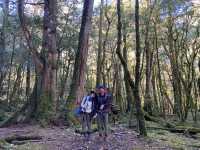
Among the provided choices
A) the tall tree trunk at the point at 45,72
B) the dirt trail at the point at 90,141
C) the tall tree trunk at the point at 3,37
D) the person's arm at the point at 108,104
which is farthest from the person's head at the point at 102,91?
the tall tree trunk at the point at 3,37

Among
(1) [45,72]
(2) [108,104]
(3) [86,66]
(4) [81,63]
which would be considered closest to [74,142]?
(2) [108,104]

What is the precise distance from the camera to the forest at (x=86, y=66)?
1418 centimetres

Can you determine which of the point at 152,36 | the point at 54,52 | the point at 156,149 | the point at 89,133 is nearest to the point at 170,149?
the point at 156,149

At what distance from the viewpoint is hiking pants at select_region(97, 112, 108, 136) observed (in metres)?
12.9

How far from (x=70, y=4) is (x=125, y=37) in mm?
5046

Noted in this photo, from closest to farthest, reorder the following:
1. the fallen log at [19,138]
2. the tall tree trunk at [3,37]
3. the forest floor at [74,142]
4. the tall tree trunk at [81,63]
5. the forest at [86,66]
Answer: the forest floor at [74,142] → the fallen log at [19,138] → the forest at [86,66] → the tall tree trunk at [81,63] → the tall tree trunk at [3,37]

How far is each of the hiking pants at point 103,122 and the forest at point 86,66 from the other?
0.28 metres

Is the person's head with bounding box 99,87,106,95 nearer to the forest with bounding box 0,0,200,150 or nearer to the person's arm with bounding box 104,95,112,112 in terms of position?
the forest with bounding box 0,0,200,150

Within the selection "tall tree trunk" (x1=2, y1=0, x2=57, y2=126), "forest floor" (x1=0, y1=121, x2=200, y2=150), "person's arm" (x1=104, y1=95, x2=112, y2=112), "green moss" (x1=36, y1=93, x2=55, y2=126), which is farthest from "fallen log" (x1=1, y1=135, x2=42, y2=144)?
"tall tree trunk" (x1=2, y1=0, x2=57, y2=126)

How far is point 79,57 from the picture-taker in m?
19.0

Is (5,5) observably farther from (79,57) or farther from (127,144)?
(127,144)

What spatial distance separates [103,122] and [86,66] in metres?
7.12

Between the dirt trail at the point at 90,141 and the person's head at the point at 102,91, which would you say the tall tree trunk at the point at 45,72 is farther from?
the person's head at the point at 102,91

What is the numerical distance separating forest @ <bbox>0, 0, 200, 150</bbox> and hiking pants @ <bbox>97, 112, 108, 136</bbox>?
0.28 m
